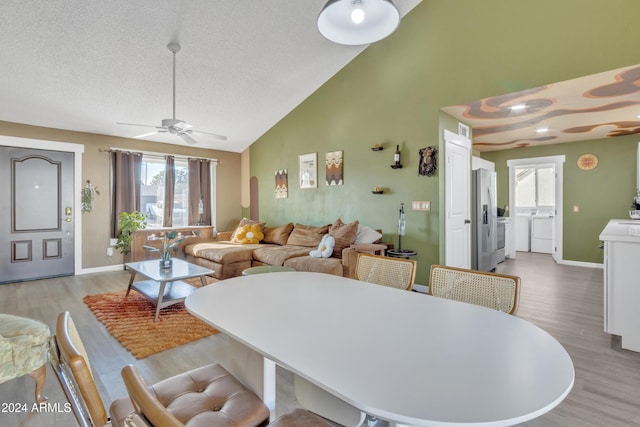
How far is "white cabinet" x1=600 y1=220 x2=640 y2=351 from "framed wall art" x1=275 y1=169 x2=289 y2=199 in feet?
15.3

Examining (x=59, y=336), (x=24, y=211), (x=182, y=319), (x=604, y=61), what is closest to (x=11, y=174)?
(x=24, y=211)

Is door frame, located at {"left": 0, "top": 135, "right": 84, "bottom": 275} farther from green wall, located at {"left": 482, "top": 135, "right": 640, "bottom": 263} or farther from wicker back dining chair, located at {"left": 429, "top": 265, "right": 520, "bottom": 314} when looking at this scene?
green wall, located at {"left": 482, "top": 135, "right": 640, "bottom": 263}

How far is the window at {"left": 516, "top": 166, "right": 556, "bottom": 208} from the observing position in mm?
7426

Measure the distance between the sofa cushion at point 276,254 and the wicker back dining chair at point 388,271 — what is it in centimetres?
227

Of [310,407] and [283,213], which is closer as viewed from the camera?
[310,407]

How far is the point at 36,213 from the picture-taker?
16.1 ft

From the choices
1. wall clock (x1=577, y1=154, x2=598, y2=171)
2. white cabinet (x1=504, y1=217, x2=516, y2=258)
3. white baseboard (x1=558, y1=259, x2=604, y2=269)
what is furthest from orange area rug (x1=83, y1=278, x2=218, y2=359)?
wall clock (x1=577, y1=154, x2=598, y2=171)

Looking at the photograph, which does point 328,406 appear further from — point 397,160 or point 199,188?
point 199,188

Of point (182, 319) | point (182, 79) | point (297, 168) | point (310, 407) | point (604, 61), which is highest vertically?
point (182, 79)

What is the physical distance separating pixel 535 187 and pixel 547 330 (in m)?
5.85

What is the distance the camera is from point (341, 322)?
3.96ft

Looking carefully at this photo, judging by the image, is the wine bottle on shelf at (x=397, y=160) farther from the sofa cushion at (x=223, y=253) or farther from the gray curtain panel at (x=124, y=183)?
the gray curtain panel at (x=124, y=183)

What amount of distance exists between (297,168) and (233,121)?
4.75ft

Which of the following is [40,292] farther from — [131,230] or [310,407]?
[310,407]
